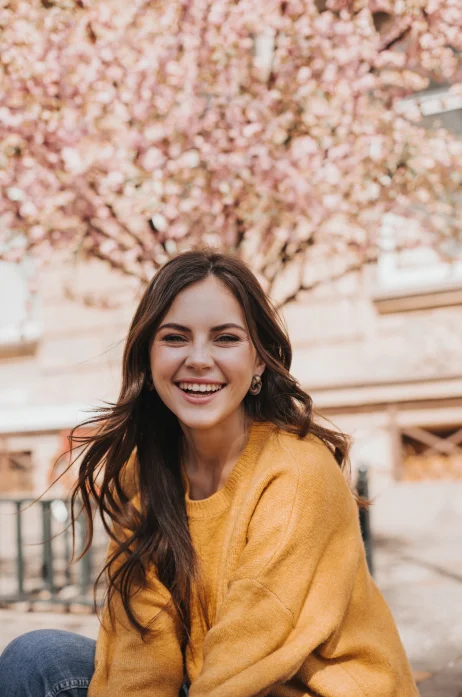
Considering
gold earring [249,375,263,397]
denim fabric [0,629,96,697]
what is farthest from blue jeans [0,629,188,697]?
gold earring [249,375,263,397]

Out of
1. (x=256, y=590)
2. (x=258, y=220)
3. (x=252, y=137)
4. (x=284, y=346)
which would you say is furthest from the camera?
(x=258, y=220)

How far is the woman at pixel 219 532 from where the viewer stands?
1.92 metres

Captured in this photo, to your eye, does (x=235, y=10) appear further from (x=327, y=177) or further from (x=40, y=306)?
(x=40, y=306)

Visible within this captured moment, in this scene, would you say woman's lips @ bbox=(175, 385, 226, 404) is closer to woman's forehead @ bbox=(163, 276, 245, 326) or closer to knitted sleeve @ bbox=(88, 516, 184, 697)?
woman's forehead @ bbox=(163, 276, 245, 326)

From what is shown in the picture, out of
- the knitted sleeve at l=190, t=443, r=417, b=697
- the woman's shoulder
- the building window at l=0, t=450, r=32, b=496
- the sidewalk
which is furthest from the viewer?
the building window at l=0, t=450, r=32, b=496

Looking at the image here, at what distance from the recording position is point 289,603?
6.25ft

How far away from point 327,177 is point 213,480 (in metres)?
3.07

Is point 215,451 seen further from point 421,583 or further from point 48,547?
point 421,583

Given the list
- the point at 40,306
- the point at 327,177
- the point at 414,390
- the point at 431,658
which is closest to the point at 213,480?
the point at 431,658

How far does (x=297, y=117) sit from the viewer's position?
5.35 meters

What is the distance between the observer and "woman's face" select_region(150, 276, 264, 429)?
221 centimetres

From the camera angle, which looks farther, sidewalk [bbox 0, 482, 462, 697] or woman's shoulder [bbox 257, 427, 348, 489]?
sidewalk [bbox 0, 482, 462, 697]

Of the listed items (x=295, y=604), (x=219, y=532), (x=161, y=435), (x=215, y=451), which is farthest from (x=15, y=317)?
(x=295, y=604)

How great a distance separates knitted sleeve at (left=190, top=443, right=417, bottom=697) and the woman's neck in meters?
0.30
